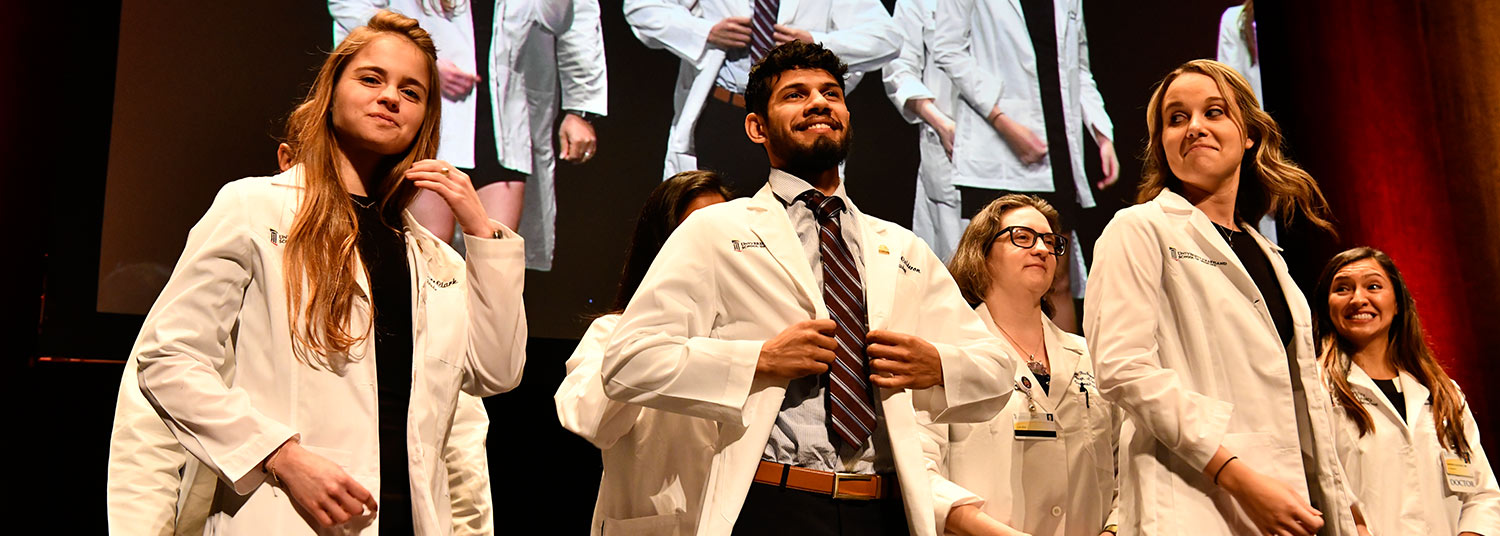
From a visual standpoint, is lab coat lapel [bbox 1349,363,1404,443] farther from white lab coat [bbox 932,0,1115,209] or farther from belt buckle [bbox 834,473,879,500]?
belt buckle [bbox 834,473,879,500]

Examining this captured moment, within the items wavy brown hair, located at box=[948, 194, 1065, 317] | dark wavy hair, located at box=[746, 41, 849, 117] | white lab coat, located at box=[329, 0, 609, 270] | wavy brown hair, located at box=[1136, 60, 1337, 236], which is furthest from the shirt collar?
white lab coat, located at box=[329, 0, 609, 270]

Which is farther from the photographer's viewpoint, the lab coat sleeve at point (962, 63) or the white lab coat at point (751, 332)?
the lab coat sleeve at point (962, 63)

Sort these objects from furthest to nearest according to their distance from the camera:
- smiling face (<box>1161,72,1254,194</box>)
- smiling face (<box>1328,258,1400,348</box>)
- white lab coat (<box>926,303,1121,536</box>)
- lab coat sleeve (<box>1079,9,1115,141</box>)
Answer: lab coat sleeve (<box>1079,9,1115,141</box>)
smiling face (<box>1328,258,1400,348</box>)
white lab coat (<box>926,303,1121,536</box>)
smiling face (<box>1161,72,1254,194</box>)

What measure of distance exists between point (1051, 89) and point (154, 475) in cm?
373

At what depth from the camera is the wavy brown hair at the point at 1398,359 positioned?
3611mm

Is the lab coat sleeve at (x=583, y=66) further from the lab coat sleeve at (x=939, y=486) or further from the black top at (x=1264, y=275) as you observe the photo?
the black top at (x=1264, y=275)

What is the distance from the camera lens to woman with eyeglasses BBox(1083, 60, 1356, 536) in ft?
7.47

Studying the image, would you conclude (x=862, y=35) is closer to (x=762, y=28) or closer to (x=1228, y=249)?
(x=762, y=28)

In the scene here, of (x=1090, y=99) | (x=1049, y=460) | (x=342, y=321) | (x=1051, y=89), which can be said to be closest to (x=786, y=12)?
(x=1051, y=89)

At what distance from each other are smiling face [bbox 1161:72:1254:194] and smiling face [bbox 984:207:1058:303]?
2.33 ft

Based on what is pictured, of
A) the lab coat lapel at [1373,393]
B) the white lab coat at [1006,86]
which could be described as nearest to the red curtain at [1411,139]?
the white lab coat at [1006,86]

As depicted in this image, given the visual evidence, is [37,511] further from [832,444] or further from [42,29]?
[832,444]

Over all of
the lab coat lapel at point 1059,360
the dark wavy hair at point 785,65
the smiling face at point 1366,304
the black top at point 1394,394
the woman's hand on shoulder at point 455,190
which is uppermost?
the dark wavy hair at point 785,65

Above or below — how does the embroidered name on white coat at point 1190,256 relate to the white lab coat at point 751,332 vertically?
above
